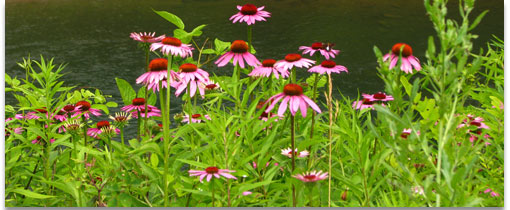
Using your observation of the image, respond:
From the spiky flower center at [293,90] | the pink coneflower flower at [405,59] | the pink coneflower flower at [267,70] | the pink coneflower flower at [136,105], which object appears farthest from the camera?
the pink coneflower flower at [136,105]

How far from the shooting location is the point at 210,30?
6609 mm

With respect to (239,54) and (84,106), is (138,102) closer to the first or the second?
(84,106)

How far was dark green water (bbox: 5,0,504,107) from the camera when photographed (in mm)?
5047

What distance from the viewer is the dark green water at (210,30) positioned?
16.6ft

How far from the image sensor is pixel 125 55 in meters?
5.64

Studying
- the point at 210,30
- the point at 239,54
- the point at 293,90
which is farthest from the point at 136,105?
the point at 210,30

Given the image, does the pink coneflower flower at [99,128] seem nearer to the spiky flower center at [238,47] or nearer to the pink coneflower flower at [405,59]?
the spiky flower center at [238,47]

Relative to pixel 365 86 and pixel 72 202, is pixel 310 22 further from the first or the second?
pixel 72 202

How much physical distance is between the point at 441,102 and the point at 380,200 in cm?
53

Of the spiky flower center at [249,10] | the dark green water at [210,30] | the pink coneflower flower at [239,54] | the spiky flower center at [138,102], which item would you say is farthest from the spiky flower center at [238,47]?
the dark green water at [210,30]

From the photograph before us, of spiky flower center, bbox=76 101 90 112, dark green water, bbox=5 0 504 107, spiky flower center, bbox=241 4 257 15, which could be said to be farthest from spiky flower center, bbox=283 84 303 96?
dark green water, bbox=5 0 504 107

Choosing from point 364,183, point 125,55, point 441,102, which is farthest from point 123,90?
point 125,55

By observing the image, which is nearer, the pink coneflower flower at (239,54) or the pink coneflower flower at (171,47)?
the pink coneflower flower at (171,47)

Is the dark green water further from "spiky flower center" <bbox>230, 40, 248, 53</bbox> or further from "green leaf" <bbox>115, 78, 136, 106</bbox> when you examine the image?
"spiky flower center" <bbox>230, 40, 248, 53</bbox>
